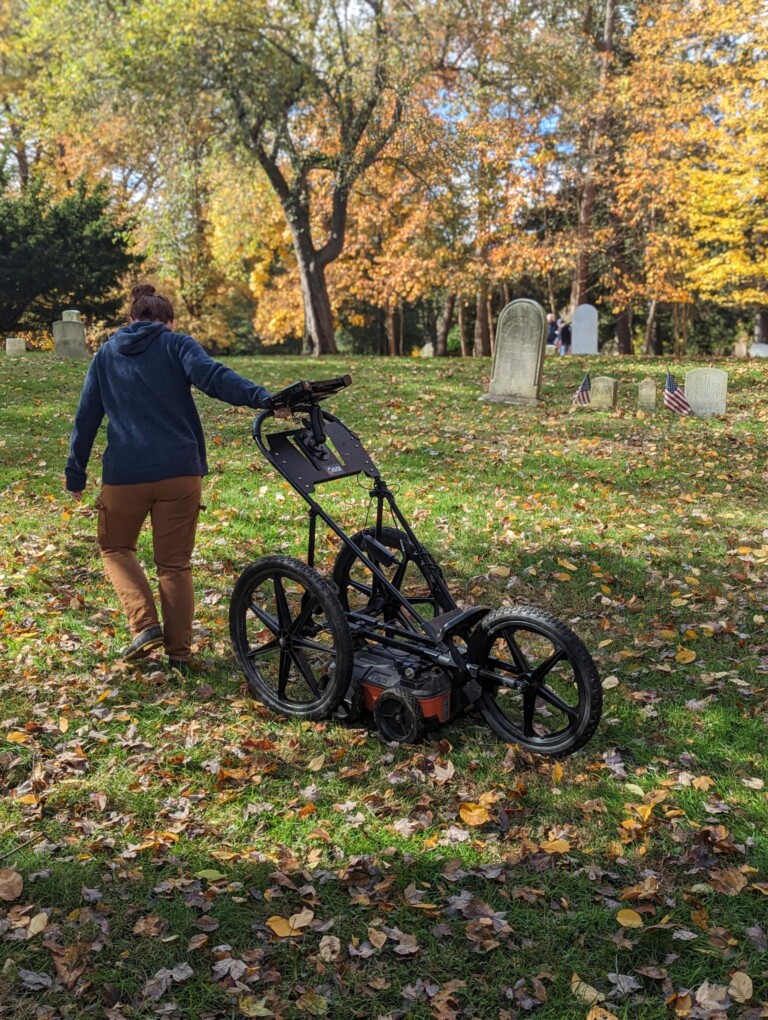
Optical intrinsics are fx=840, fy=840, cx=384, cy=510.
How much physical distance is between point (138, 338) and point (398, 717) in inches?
95.3

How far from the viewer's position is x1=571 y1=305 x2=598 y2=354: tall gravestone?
21.8m

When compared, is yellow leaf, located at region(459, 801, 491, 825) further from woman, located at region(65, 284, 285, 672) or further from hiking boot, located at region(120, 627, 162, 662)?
hiking boot, located at region(120, 627, 162, 662)

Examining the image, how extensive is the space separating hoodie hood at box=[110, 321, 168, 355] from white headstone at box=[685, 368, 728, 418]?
9.94 m

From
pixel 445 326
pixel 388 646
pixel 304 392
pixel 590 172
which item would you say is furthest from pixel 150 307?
pixel 445 326

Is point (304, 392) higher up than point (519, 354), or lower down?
lower down

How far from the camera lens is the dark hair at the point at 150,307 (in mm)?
4609

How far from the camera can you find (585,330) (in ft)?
71.8

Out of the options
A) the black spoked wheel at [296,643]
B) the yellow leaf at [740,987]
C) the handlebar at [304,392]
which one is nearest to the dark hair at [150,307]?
the handlebar at [304,392]

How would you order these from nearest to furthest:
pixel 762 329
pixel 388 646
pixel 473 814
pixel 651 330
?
pixel 473 814, pixel 388 646, pixel 762 329, pixel 651 330

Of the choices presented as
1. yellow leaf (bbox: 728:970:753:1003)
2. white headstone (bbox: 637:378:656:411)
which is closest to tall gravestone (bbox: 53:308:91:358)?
white headstone (bbox: 637:378:656:411)

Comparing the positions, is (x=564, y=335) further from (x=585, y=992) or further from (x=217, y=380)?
(x=585, y=992)

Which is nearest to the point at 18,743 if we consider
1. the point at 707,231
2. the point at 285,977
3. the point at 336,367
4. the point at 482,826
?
the point at 285,977

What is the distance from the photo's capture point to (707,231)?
21.2 metres

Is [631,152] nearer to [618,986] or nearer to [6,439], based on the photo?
[6,439]
